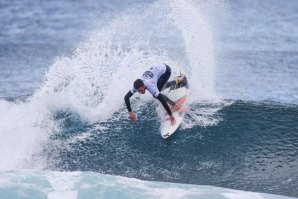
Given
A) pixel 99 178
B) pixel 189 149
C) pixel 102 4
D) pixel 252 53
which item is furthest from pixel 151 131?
pixel 102 4

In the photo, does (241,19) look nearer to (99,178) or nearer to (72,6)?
(72,6)

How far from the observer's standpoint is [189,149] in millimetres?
13820

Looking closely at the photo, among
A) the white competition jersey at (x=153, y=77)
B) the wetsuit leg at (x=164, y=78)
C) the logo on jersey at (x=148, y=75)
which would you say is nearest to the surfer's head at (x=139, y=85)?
the white competition jersey at (x=153, y=77)

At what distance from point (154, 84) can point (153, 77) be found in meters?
0.25

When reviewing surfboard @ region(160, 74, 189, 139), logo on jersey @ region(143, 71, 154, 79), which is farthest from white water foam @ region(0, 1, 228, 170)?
logo on jersey @ region(143, 71, 154, 79)

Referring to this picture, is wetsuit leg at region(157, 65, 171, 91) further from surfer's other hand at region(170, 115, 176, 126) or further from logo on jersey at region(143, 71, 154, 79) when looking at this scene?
surfer's other hand at region(170, 115, 176, 126)

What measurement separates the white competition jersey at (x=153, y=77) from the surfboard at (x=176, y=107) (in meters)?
1.07

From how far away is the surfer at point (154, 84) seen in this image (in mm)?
13804

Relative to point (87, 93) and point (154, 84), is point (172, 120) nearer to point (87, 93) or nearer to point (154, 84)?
point (154, 84)

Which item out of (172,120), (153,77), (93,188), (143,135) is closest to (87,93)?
(143,135)

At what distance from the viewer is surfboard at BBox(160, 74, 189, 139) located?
14.4 meters

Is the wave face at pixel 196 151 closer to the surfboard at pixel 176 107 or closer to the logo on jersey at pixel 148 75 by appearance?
the surfboard at pixel 176 107

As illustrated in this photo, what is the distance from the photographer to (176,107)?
14992 millimetres

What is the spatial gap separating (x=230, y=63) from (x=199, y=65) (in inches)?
353
